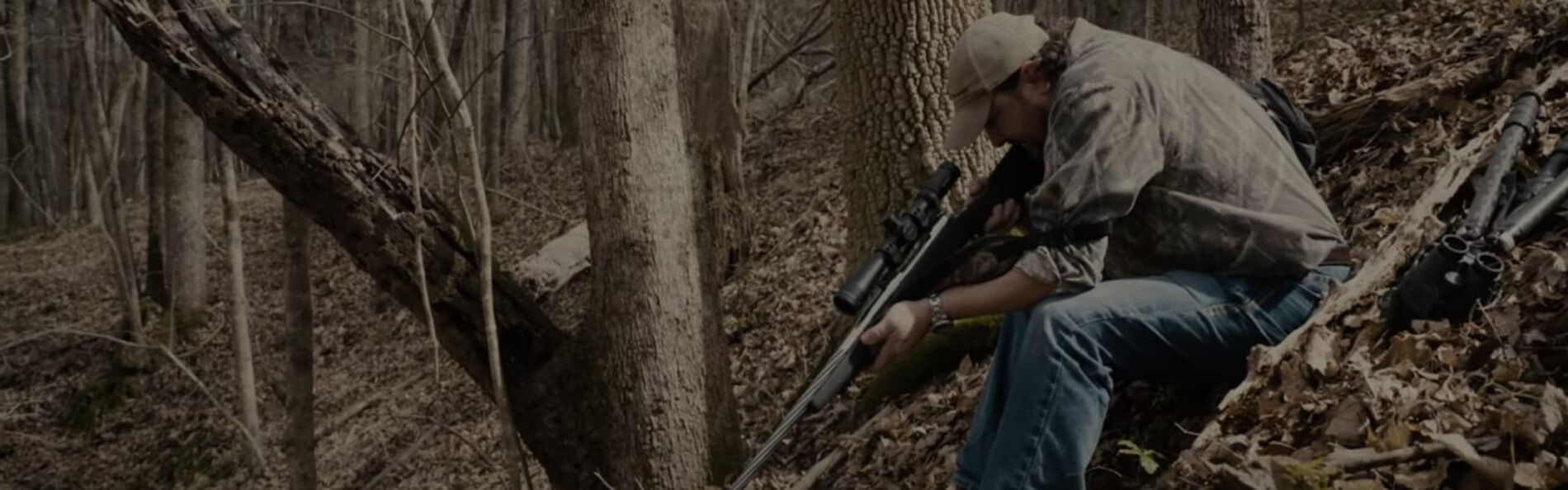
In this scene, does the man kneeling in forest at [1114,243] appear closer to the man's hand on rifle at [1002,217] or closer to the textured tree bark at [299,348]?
the man's hand on rifle at [1002,217]

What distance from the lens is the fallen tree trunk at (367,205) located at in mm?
4922

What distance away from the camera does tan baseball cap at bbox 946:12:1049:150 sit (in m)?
3.56

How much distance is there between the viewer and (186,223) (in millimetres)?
13836

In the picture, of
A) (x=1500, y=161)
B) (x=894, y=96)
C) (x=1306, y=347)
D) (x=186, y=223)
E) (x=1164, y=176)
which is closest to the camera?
(x=1164, y=176)

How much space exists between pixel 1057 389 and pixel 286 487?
8161 millimetres

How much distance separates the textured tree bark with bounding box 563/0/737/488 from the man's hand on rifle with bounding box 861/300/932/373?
1.97m

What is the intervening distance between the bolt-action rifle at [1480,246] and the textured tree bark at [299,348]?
5772mm

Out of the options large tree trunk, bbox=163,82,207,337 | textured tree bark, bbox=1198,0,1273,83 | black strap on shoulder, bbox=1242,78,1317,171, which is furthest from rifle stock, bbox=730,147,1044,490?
large tree trunk, bbox=163,82,207,337

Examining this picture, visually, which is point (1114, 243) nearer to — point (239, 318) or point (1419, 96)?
point (1419, 96)

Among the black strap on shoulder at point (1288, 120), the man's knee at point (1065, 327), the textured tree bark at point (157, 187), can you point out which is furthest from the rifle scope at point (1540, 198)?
the textured tree bark at point (157, 187)

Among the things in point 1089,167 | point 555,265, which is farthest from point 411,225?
point 555,265

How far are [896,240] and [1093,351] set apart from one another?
0.72 metres

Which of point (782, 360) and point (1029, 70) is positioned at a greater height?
point (1029, 70)

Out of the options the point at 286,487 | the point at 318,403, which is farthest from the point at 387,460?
the point at 318,403
